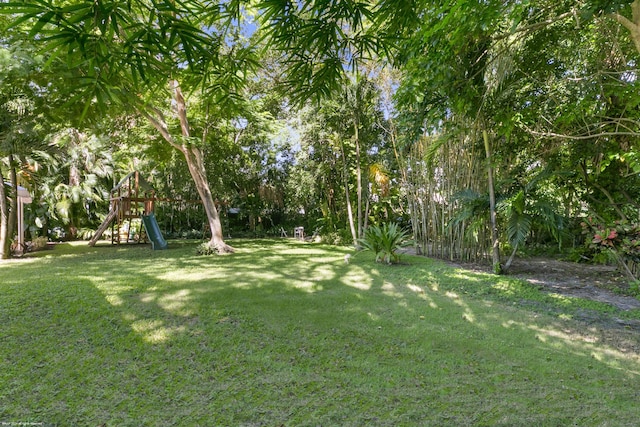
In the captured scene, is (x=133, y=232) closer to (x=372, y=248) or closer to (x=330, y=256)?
(x=330, y=256)

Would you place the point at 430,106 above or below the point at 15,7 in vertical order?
above

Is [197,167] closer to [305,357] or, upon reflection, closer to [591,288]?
[305,357]

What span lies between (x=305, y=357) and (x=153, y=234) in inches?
341

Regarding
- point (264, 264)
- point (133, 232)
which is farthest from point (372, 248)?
point (133, 232)

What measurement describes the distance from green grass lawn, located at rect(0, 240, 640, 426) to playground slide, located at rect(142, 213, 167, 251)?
5.07m

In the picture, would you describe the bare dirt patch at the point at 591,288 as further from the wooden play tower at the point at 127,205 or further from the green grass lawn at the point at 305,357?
the wooden play tower at the point at 127,205

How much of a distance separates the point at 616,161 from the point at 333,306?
189 inches

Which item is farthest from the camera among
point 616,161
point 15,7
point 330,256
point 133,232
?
point 133,232

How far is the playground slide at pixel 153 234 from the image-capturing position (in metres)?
9.41

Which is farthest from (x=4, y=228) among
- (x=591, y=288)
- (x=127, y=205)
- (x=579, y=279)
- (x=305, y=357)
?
(x=579, y=279)

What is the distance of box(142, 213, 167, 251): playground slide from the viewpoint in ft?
30.9

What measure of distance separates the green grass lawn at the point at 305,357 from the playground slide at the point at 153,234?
200 inches

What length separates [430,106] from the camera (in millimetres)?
3527

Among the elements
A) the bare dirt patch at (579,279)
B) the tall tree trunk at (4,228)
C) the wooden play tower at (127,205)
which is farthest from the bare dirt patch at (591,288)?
the wooden play tower at (127,205)
